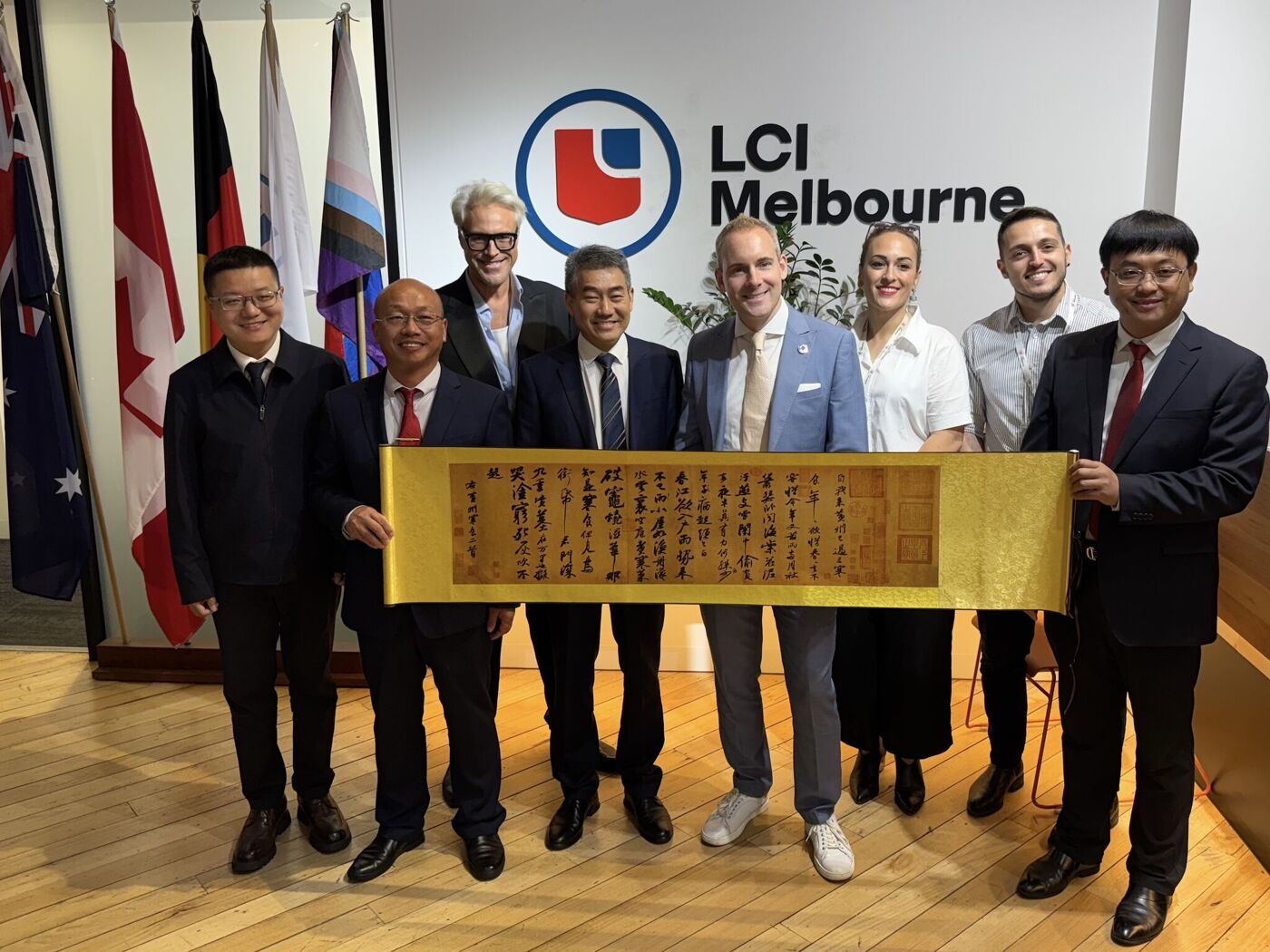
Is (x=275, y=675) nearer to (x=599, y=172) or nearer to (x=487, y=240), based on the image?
(x=487, y=240)

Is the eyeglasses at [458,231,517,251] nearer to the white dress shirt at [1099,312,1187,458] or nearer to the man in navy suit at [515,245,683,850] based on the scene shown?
the man in navy suit at [515,245,683,850]

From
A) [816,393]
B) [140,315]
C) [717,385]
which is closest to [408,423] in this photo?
[717,385]


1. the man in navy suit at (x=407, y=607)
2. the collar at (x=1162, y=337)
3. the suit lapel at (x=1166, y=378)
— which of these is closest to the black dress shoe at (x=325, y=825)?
the man in navy suit at (x=407, y=607)

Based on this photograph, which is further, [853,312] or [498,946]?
[853,312]

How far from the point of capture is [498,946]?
103 inches

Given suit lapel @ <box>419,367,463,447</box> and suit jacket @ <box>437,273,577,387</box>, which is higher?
suit jacket @ <box>437,273,577,387</box>

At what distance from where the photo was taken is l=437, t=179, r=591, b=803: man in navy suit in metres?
2.89

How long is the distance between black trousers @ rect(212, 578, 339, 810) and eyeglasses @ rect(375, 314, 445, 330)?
0.79 m

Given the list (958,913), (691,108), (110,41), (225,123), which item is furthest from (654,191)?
(958,913)

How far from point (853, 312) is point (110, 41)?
314cm

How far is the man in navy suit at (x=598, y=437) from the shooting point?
2.71 m

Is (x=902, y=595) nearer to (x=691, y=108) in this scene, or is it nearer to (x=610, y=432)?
(x=610, y=432)

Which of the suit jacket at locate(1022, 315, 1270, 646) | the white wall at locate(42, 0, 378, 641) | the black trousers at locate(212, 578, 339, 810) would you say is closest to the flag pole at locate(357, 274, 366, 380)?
the white wall at locate(42, 0, 378, 641)

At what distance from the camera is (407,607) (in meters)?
2.71
